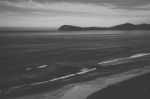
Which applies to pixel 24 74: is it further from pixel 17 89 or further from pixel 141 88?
pixel 141 88

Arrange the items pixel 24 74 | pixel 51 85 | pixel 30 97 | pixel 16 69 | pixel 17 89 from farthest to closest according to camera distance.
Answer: pixel 16 69 → pixel 24 74 → pixel 51 85 → pixel 17 89 → pixel 30 97

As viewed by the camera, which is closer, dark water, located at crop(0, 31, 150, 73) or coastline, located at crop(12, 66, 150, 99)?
coastline, located at crop(12, 66, 150, 99)

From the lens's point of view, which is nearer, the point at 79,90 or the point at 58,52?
the point at 79,90

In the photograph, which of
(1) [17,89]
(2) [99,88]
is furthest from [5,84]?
(2) [99,88]

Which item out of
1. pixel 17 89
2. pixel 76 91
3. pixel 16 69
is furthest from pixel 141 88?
pixel 16 69

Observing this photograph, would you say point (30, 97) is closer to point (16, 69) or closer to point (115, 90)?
point (115, 90)

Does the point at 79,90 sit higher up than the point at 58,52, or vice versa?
the point at 58,52

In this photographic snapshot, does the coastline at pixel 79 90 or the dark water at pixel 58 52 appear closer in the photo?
the coastline at pixel 79 90

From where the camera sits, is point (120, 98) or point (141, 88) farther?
point (141, 88)

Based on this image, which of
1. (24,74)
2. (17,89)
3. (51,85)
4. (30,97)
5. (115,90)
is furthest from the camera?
(24,74)
